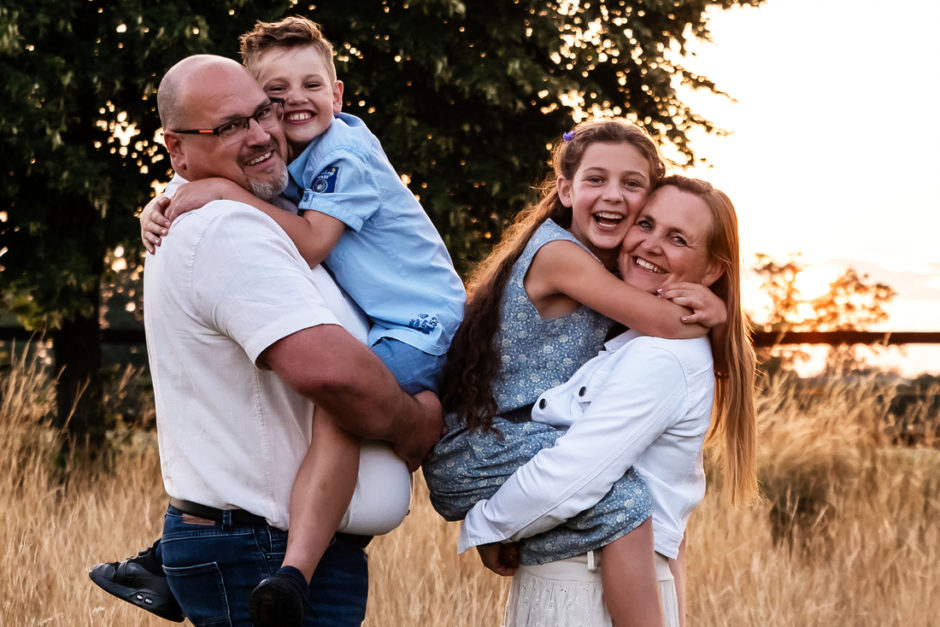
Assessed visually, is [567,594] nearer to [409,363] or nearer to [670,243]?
[409,363]

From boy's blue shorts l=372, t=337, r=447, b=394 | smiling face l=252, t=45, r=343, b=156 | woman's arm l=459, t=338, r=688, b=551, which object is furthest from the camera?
smiling face l=252, t=45, r=343, b=156

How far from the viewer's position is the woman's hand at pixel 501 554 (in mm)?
2490

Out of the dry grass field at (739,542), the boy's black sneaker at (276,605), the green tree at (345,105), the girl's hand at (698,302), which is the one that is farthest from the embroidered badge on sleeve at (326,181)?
the green tree at (345,105)

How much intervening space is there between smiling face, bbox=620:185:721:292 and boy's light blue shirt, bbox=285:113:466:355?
50cm

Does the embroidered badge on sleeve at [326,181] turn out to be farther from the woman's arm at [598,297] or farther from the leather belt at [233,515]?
the leather belt at [233,515]

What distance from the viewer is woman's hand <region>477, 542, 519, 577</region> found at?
249cm

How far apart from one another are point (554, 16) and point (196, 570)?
6.46m

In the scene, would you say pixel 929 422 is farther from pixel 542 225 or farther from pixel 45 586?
pixel 45 586

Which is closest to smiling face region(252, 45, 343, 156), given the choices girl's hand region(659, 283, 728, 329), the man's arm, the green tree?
the man's arm

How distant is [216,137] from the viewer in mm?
2340

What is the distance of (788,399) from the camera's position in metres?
7.08

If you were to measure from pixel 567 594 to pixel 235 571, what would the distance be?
0.79 metres

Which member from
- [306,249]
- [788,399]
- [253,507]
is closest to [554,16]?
[788,399]

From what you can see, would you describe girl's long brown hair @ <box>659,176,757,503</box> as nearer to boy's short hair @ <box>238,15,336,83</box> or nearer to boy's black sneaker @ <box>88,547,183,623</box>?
boy's short hair @ <box>238,15,336,83</box>
